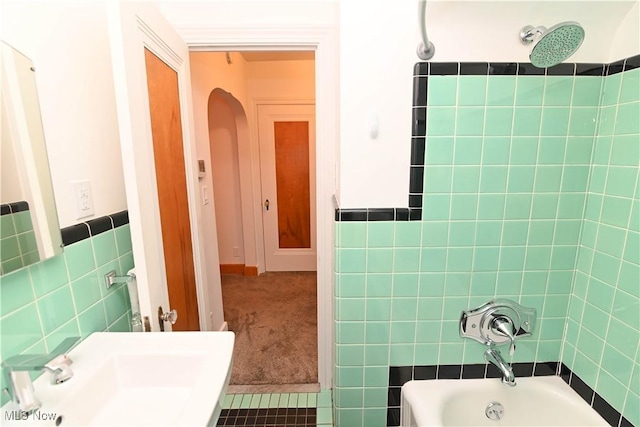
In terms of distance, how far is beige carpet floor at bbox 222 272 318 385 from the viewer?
1932mm

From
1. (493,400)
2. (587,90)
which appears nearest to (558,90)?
(587,90)

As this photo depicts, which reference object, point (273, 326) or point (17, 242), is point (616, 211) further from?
point (273, 326)

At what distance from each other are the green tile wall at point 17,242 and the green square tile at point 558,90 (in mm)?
1654

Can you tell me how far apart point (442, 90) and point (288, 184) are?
8.10 ft

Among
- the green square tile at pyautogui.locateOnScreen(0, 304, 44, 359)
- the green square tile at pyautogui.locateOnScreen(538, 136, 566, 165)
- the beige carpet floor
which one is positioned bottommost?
the beige carpet floor

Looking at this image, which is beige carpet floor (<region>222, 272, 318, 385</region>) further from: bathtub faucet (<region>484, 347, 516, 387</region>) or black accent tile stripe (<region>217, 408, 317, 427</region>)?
bathtub faucet (<region>484, 347, 516, 387</region>)

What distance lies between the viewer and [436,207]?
3.71 feet

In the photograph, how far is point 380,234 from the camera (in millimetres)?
1143

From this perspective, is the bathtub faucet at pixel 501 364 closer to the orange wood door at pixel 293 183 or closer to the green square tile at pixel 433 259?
the green square tile at pixel 433 259

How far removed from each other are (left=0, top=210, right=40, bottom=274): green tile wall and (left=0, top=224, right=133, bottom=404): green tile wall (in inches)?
1.0

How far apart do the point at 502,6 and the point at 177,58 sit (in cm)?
129

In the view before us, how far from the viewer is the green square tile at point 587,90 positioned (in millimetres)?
1067

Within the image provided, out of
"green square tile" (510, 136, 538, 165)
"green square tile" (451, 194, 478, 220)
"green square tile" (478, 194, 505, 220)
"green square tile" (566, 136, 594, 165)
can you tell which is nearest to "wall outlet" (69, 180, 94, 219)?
"green square tile" (451, 194, 478, 220)

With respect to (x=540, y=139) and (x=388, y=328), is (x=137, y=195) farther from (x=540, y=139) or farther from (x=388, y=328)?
(x=540, y=139)
